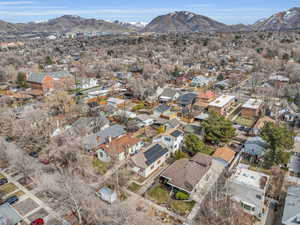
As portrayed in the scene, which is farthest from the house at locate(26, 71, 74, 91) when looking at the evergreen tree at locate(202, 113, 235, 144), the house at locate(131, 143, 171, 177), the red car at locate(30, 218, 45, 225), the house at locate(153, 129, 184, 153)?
the red car at locate(30, 218, 45, 225)

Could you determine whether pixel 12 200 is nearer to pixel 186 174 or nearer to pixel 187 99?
pixel 186 174

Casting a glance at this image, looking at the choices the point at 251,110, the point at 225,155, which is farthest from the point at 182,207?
the point at 251,110

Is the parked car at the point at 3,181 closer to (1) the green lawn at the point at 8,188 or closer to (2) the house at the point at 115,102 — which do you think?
(1) the green lawn at the point at 8,188

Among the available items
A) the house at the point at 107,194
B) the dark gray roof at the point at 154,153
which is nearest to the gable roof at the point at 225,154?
the dark gray roof at the point at 154,153

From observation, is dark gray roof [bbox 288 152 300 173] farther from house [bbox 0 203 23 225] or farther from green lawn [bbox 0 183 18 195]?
green lawn [bbox 0 183 18 195]

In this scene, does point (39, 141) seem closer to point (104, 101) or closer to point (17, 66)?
point (104, 101)
